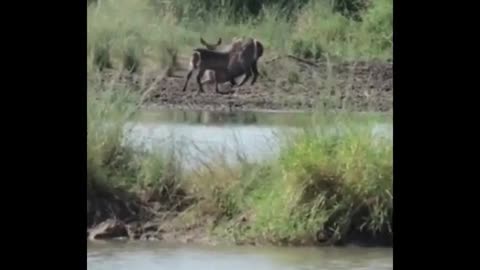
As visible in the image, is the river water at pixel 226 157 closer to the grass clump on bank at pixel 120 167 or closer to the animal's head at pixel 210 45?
the grass clump on bank at pixel 120 167

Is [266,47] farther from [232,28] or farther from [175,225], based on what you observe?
[175,225]

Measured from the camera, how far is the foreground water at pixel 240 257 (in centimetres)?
221

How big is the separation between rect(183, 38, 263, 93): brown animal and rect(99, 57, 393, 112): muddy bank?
0.07 feet

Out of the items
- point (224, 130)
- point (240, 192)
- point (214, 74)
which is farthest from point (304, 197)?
point (214, 74)

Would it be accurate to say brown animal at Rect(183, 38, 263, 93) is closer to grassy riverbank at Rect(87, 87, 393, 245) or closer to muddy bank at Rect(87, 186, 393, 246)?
grassy riverbank at Rect(87, 87, 393, 245)

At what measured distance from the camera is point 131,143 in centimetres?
227

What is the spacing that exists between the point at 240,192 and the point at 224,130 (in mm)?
184

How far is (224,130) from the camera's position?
7.41 ft

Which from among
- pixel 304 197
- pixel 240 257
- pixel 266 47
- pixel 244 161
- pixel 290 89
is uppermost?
pixel 266 47

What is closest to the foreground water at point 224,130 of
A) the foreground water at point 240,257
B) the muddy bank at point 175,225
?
the muddy bank at point 175,225

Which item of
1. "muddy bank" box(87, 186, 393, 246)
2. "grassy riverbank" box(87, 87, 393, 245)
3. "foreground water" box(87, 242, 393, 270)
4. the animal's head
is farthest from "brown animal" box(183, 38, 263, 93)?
"foreground water" box(87, 242, 393, 270)

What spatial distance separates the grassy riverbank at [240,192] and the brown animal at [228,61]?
0.21 m
